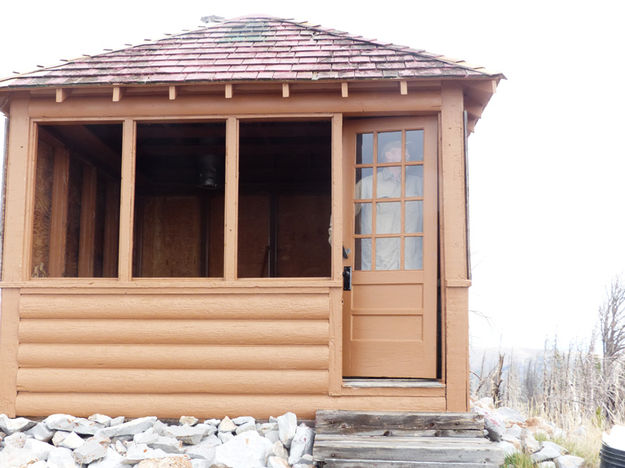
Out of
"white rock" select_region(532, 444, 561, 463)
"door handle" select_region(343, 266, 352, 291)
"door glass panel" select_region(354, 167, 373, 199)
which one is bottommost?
"white rock" select_region(532, 444, 561, 463)

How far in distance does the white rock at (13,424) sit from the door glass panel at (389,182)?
3.47 m

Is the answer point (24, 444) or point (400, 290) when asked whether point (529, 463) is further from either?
point (24, 444)

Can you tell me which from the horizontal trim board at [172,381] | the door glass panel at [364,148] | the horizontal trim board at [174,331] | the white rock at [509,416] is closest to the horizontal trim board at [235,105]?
the door glass panel at [364,148]

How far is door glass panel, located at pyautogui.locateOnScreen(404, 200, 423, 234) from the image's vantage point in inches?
203

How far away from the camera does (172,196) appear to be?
8.39 metres

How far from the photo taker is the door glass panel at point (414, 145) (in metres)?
5.19

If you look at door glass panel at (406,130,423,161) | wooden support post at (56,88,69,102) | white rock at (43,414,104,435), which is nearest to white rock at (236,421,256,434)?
white rock at (43,414,104,435)

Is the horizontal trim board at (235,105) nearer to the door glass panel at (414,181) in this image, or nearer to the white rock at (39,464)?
the door glass panel at (414,181)

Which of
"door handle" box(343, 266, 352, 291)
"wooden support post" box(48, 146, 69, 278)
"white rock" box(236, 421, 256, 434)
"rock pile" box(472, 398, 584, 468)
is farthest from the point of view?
"wooden support post" box(48, 146, 69, 278)

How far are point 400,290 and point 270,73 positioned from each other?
212 centimetres

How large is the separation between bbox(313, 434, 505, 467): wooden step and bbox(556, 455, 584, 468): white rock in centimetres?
106

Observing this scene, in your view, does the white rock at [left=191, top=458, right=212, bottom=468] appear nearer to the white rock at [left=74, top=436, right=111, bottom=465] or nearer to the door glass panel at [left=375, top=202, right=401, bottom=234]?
the white rock at [left=74, top=436, right=111, bottom=465]

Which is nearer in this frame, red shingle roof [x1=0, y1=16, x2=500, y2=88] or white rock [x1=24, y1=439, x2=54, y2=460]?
white rock [x1=24, y1=439, x2=54, y2=460]

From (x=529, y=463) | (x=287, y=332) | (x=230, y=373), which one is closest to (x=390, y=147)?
(x=287, y=332)
